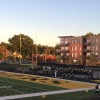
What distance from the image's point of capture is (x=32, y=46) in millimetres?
100875

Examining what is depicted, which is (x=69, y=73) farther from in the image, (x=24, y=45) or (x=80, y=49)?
(x=24, y=45)

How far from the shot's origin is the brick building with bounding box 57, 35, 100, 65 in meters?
83.7

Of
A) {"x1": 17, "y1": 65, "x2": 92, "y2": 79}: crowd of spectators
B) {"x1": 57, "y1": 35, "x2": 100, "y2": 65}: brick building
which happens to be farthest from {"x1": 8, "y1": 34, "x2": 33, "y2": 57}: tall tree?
{"x1": 17, "y1": 65, "x2": 92, "y2": 79}: crowd of spectators

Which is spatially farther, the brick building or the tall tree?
the tall tree

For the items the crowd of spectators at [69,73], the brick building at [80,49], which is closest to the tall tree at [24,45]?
the brick building at [80,49]

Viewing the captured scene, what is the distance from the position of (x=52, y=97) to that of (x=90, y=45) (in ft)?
201

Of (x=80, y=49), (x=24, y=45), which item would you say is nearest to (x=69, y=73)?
(x=80, y=49)

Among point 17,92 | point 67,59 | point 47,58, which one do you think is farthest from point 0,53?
point 17,92

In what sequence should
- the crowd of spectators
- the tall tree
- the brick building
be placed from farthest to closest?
the tall tree, the brick building, the crowd of spectators

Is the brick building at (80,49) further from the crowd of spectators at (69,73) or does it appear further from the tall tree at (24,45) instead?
the crowd of spectators at (69,73)

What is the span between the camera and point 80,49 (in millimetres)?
88750

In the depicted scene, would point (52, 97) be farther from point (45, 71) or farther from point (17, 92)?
point (45, 71)

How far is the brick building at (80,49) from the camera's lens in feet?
275

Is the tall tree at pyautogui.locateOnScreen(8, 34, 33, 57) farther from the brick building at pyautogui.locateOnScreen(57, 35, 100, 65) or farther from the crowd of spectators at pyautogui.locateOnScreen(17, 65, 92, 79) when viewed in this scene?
the crowd of spectators at pyautogui.locateOnScreen(17, 65, 92, 79)
